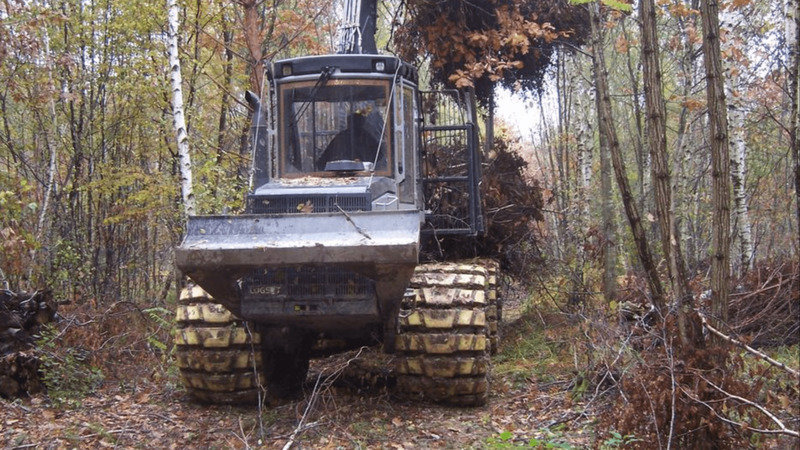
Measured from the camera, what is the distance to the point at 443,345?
6.13m

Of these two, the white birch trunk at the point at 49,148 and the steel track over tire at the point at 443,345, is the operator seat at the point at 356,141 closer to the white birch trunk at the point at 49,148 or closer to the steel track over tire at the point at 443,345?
the steel track over tire at the point at 443,345

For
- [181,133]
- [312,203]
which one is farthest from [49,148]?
[312,203]

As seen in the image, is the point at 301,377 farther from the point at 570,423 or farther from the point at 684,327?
the point at 684,327

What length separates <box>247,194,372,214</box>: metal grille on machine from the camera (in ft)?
19.7

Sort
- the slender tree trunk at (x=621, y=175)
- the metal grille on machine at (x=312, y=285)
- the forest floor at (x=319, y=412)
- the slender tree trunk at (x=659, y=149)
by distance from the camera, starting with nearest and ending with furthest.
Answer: the slender tree trunk at (x=659, y=149) → the slender tree trunk at (x=621, y=175) → the forest floor at (x=319, y=412) → the metal grille on machine at (x=312, y=285)

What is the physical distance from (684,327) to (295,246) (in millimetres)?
2506

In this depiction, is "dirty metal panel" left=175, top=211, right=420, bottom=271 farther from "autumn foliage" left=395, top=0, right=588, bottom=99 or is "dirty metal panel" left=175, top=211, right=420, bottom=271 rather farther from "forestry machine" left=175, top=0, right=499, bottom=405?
"autumn foliage" left=395, top=0, right=588, bottom=99

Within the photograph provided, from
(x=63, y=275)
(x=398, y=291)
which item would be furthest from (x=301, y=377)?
(x=63, y=275)

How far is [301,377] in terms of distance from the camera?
24.1 feet

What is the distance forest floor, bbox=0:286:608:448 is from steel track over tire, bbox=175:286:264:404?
0.22m

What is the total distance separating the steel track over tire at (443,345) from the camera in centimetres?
614

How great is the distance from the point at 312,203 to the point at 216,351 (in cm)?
159

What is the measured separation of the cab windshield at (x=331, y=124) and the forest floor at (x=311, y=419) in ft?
6.38

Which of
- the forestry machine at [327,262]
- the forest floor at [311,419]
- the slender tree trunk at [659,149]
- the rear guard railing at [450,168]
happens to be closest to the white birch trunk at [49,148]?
the forest floor at [311,419]
